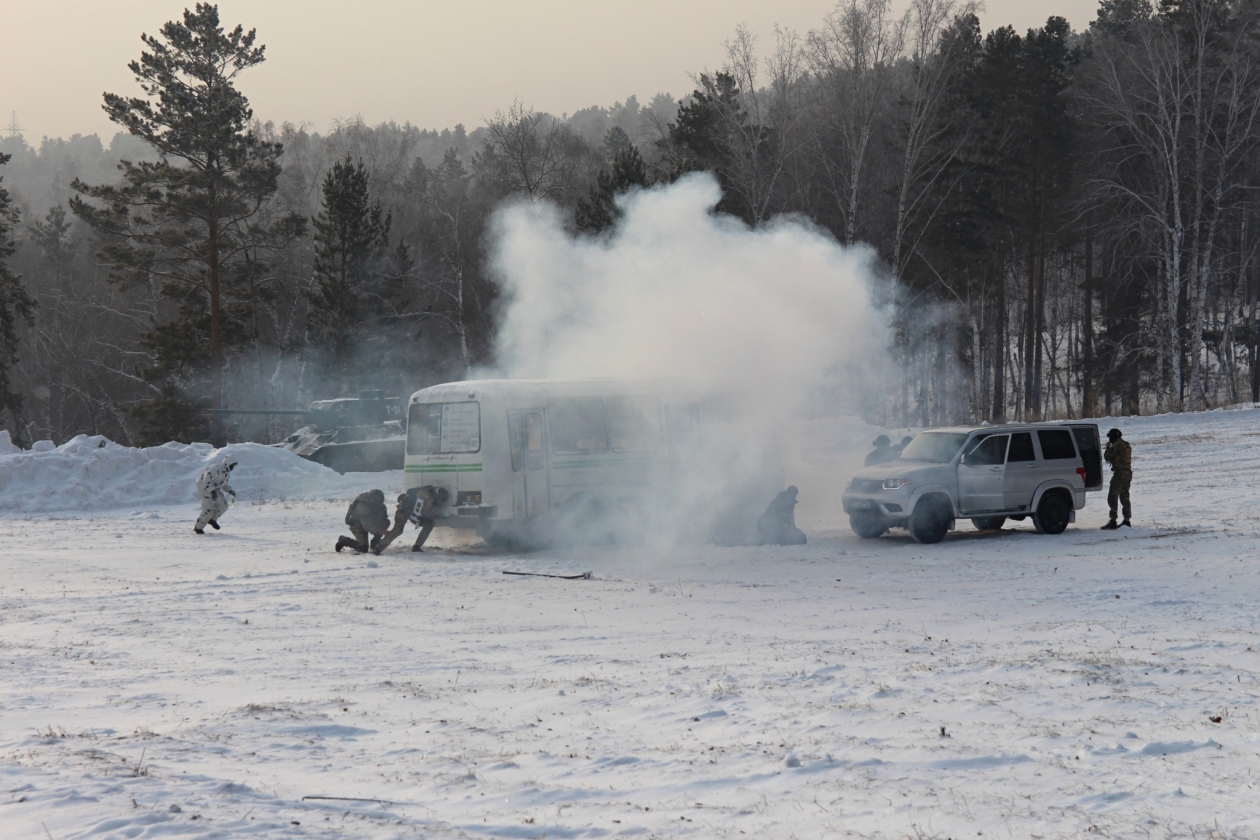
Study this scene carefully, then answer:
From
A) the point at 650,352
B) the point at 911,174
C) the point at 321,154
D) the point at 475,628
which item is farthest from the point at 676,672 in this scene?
the point at 321,154

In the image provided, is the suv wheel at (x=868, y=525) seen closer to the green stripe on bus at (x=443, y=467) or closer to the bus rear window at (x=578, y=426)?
the bus rear window at (x=578, y=426)

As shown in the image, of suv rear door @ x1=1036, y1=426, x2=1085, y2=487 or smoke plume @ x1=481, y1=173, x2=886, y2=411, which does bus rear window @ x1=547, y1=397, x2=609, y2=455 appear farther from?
suv rear door @ x1=1036, y1=426, x2=1085, y2=487

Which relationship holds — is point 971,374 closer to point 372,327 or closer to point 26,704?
point 372,327

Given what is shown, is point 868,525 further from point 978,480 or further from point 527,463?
point 527,463

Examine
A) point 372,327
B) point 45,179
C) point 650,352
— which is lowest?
point 650,352

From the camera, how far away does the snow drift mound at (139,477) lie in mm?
24594

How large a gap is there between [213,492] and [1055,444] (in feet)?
49.3

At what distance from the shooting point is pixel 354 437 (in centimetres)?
3091

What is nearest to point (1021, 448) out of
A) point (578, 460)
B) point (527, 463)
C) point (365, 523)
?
point (578, 460)

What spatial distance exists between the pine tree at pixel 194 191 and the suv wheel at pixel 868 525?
28.7 meters

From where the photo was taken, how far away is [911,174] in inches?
1597

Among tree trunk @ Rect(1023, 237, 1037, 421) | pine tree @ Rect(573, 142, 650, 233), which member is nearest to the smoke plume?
pine tree @ Rect(573, 142, 650, 233)

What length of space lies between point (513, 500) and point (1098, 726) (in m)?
10.6

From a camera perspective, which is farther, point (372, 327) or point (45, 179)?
point (45, 179)
